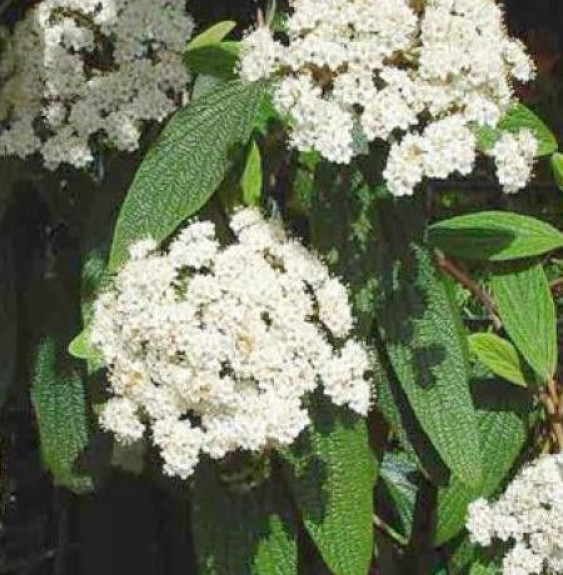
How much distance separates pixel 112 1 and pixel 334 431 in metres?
0.42

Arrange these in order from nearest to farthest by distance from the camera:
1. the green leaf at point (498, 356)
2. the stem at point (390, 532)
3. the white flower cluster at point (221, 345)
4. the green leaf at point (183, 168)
Result: 1. the white flower cluster at point (221, 345)
2. the green leaf at point (183, 168)
3. the green leaf at point (498, 356)
4. the stem at point (390, 532)

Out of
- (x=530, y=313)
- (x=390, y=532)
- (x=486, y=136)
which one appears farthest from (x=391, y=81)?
(x=390, y=532)

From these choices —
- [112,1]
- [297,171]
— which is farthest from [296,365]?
[112,1]

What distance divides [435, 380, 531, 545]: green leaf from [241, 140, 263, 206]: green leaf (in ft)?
0.94

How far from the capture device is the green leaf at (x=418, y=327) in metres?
1.38

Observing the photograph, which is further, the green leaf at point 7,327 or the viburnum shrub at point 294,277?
the green leaf at point 7,327

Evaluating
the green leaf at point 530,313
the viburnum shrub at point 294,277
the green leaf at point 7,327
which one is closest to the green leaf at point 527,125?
the viburnum shrub at point 294,277

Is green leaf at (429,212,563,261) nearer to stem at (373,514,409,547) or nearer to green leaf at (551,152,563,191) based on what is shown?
green leaf at (551,152,563,191)

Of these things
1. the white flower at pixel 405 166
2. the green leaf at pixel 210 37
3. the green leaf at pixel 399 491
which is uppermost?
the green leaf at pixel 210 37

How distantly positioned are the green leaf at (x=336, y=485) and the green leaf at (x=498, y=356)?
0.45 feet

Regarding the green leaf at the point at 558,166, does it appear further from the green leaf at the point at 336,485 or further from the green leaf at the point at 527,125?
the green leaf at the point at 336,485

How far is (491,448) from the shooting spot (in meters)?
1.49

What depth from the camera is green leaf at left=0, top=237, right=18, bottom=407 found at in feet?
5.03

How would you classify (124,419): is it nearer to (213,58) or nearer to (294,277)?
(294,277)
